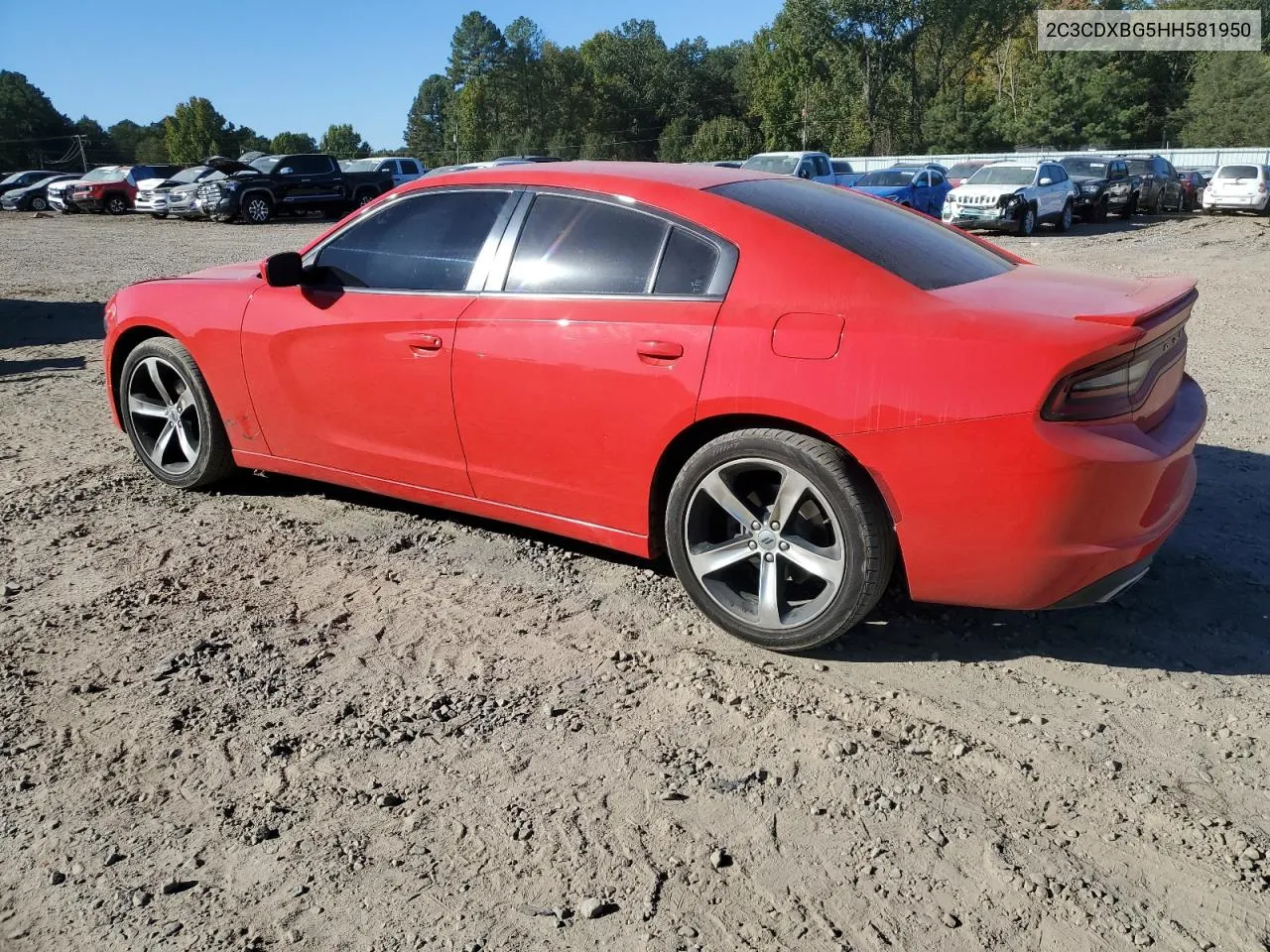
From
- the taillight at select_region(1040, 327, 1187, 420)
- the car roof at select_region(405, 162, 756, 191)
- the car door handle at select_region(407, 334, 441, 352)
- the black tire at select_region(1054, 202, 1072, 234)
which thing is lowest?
the black tire at select_region(1054, 202, 1072, 234)

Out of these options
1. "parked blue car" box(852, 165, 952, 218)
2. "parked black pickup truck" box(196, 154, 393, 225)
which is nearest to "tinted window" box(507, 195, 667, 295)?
"parked blue car" box(852, 165, 952, 218)

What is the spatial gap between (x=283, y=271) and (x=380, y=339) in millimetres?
649

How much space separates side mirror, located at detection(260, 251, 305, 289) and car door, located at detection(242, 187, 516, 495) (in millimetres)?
45

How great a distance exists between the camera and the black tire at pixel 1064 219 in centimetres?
2460

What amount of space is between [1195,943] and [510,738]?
176cm

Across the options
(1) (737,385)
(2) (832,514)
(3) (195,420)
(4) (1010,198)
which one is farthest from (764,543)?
(4) (1010,198)

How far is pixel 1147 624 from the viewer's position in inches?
145

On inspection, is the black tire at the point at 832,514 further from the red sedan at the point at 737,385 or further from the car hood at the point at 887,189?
the car hood at the point at 887,189

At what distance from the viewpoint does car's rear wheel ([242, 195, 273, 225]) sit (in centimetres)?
2888

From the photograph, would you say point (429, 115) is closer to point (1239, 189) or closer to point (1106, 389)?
point (1239, 189)

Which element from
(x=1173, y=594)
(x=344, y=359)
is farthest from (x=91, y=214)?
(x=1173, y=594)

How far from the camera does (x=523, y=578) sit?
418 centimetres

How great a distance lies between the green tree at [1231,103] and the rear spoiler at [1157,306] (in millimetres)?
65967

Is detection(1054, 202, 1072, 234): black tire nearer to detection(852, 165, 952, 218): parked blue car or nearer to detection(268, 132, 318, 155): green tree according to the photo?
detection(852, 165, 952, 218): parked blue car
